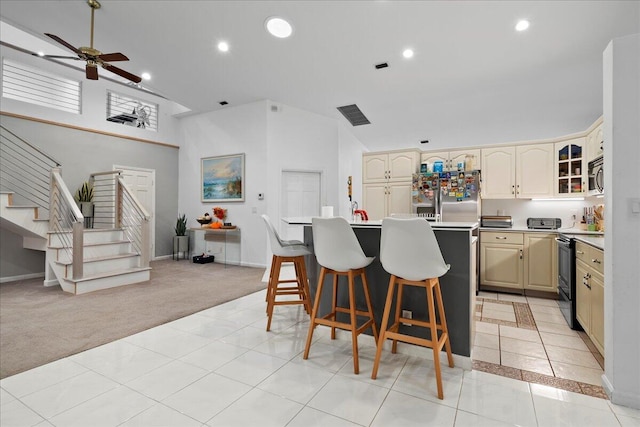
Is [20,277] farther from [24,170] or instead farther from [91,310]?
[91,310]

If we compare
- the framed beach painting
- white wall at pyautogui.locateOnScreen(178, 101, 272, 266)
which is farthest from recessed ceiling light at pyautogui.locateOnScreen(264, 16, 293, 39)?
the framed beach painting

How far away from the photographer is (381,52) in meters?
4.09

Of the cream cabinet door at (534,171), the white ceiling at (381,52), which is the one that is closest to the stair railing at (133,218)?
the white ceiling at (381,52)

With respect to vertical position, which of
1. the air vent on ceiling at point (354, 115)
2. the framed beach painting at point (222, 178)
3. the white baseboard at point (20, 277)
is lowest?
the white baseboard at point (20, 277)

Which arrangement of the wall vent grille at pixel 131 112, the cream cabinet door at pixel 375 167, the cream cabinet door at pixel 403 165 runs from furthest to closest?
the wall vent grille at pixel 131 112 < the cream cabinet door at pixel 375 167 < the cream cabinet door at pixel 403 165

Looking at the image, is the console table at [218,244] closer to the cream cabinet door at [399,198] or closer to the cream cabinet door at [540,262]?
the cream cabinet door at [399,198]

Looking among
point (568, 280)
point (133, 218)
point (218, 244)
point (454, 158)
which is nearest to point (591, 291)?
point (568, 280)

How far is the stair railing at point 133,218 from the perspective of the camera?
4.88 metres

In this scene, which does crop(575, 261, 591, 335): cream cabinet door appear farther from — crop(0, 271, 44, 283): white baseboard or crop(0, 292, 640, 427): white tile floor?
crop(0, 271, 44, 283): white baseboard

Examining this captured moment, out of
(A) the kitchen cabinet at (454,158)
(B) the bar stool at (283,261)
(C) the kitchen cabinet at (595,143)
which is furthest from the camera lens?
(A) the kitchen cabinet at (454,158)

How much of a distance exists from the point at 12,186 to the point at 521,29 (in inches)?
296

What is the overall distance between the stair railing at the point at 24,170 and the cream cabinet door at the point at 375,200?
510cm

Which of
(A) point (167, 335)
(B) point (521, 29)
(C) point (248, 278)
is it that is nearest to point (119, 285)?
(C) point (248, 278)

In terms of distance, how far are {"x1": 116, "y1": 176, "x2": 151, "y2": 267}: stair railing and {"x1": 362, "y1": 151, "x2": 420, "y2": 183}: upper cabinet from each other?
12.5 ft
